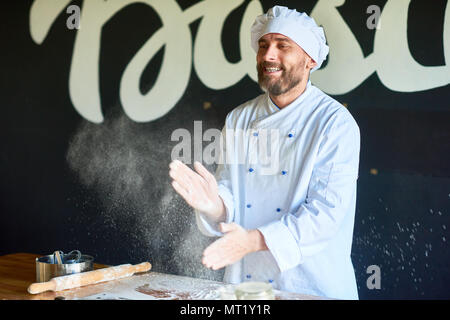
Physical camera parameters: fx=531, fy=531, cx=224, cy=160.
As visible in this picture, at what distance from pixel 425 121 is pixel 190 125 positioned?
4.47 feet

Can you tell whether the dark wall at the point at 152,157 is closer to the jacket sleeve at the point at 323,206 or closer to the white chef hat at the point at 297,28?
the white chef hat at the point at 297,28

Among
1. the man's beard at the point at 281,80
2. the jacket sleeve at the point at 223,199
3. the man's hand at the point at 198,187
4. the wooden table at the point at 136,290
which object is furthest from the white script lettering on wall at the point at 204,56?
the wooden table at the point at 136,290

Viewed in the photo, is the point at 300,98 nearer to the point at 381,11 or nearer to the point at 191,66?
the point at 381,11

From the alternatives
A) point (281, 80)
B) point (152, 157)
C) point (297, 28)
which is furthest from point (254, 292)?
point (152, 157)

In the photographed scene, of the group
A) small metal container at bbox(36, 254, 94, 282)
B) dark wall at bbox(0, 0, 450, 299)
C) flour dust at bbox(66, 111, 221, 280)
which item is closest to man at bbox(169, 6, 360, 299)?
dark wall at bbox(0, 0, 450, 299)

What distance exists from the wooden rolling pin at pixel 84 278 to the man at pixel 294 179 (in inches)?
14.6

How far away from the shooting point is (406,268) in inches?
106

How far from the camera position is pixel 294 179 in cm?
240

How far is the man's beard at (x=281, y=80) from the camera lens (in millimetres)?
2482

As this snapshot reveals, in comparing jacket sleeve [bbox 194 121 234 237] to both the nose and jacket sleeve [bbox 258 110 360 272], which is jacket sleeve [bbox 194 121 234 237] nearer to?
jacket sleeve [bbox 258 110 360 272]

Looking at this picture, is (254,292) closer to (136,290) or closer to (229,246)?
(229,246)

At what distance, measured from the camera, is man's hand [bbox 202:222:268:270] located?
6.20 feet

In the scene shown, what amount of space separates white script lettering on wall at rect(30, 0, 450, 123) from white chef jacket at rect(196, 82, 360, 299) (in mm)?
399

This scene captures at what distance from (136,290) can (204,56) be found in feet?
5.57
